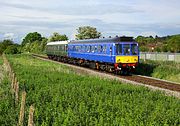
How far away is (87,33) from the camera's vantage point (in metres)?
101

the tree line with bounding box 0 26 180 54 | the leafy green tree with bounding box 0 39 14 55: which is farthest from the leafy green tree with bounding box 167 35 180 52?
the leafy green tree with bounding box 0 39 14 55

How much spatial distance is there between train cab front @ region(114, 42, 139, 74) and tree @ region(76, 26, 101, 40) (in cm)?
6876

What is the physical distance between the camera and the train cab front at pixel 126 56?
1212 inches

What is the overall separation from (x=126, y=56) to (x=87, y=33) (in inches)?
2780

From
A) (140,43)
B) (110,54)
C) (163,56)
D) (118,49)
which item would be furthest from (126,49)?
(140,43)

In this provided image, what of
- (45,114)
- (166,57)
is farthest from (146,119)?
(166,57)

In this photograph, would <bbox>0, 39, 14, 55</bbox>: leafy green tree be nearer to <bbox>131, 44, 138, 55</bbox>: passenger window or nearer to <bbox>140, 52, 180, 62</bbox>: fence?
<bbox>140, 52, 180, 62</bbox>: fence

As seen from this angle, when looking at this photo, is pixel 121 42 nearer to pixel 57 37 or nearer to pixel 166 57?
pixel 166 57

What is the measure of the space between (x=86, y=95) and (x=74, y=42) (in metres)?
32.6

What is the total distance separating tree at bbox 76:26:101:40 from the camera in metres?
100

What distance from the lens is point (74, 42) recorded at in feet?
155

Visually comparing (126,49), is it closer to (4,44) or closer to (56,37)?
(4,44)

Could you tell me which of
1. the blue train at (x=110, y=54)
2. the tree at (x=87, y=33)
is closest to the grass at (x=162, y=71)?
the blue train at (x=110, y=54)

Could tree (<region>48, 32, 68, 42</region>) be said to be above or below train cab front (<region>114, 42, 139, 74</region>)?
above
